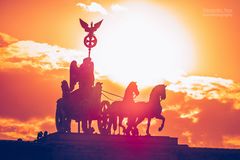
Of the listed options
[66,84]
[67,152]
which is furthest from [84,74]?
[67,152]

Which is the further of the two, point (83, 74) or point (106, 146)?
point (83, 74)

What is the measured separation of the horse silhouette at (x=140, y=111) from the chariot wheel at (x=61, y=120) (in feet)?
7.29

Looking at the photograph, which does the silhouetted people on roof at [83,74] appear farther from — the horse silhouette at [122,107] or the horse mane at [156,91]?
the horse mane at [156,91]

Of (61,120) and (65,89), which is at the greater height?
(65,89)

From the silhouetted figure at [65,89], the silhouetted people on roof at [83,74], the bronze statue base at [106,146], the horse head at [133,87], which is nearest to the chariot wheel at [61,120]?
the silhouetted figure at [65,89]

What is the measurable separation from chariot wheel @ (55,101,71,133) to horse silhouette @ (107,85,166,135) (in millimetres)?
2222

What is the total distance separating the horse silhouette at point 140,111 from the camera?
40.4 m

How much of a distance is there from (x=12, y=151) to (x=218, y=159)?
1041 centimetres

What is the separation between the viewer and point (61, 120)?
1652 inches

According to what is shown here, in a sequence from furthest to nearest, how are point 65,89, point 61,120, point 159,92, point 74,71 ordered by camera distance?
point 61,120 < point 74,71 < point 65,89 < point 159,92

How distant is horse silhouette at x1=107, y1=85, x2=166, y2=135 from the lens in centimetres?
4044

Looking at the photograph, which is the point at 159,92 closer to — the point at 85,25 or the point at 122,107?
the point at 122,107

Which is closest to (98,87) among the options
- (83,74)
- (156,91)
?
(83,74)

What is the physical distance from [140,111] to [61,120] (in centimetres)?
425
